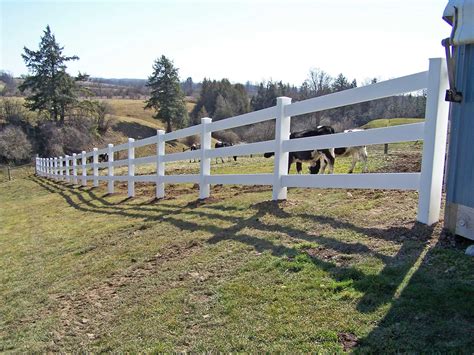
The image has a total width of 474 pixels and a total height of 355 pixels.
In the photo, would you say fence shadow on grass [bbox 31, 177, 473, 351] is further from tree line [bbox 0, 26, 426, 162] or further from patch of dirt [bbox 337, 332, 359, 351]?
tree line [bbox 0, 26, 426, 162]

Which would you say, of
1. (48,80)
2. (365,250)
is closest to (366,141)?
(365,250)

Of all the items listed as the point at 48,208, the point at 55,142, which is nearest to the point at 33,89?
the point at 55,142

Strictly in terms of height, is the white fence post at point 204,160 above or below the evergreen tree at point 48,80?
below

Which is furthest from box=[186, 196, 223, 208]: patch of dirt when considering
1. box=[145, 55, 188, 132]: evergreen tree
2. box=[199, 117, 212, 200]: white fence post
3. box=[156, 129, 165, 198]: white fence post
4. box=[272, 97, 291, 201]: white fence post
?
box=[145, 55, 188, 132]: evergreen tree

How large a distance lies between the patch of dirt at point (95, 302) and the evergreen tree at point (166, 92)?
57371 millimetres

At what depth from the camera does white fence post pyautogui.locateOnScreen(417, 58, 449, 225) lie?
3.97m

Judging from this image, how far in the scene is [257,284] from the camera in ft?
12.0

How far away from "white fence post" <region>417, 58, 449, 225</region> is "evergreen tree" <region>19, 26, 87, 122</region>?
163ft

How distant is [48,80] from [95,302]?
4985cm

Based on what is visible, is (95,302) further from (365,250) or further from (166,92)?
(166,92)

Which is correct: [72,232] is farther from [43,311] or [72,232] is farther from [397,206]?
[397,206]

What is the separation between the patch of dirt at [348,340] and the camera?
8.34 ft

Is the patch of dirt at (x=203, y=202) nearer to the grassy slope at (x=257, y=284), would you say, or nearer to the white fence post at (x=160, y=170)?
the grassy slope at (x=257, y=284)

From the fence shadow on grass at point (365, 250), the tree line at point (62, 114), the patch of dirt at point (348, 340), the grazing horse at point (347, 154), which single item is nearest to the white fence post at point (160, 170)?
the fence shadow on grass at point (365, 250)
